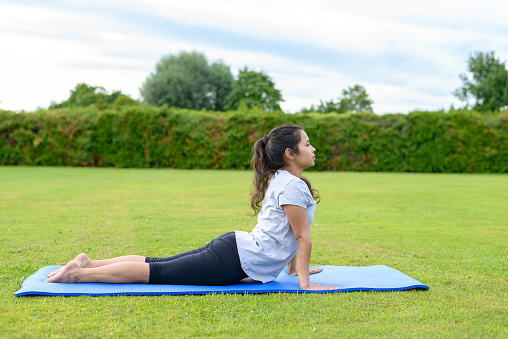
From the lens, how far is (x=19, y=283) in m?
4.04

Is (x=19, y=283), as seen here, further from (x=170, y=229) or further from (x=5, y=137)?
(x=5, y=137)

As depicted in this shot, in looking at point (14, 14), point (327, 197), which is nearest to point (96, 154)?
point (14, 14)

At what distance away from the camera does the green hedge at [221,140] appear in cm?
2348

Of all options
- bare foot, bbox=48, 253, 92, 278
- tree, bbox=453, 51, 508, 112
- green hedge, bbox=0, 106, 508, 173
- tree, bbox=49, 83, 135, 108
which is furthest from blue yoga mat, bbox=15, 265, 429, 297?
tree, bbox=49, 83, 135, 108

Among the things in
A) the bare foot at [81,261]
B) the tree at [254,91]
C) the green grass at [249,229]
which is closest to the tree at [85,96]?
the tree at [254,91]

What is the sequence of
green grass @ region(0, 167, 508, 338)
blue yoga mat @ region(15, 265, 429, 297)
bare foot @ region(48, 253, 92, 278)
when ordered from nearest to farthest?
green grass @ region(0, 167, 508, 338) < blue yoga mat @ region(15, 265, 429, 297) < bare foot @ region(48, 253, 92, 278)

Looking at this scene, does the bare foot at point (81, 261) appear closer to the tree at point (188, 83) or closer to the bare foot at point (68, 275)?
the bare foot at point (68, 275)

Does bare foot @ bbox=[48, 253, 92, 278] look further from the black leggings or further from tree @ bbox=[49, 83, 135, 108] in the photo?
tree @ bbox=[49, 83, 135, 108]

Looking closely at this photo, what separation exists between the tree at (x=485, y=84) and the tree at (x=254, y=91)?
19994 millimetres

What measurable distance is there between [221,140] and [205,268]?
20040mm

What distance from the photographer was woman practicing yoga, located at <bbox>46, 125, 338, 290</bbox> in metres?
3.88

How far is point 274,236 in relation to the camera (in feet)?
13.0

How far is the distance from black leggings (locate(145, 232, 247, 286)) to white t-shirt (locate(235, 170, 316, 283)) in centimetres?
8

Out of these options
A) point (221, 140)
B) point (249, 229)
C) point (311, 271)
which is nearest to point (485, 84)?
point (221, 140)
